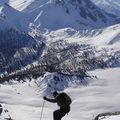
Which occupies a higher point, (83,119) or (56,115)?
(56,115)

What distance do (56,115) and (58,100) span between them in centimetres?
130

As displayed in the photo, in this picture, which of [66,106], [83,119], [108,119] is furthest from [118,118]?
[83,119]

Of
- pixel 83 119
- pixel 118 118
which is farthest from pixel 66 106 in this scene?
pixel 83 119

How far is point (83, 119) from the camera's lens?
189 metres

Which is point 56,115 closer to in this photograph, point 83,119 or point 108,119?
point 108,119

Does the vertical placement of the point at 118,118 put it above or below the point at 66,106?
below

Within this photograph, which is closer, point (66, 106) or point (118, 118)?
point (66, 106)

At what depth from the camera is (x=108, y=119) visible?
41.8m

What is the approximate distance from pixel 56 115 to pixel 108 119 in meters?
7.68

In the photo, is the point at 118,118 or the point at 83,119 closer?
the point at 118,118

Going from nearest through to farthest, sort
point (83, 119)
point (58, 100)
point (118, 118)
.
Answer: point (58, 100), point (118, 118), point (83, 119)

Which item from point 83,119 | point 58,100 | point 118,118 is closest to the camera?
point 58,100

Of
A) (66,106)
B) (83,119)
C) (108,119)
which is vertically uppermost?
(66,106)

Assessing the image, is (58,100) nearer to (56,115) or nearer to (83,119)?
(56,115)
